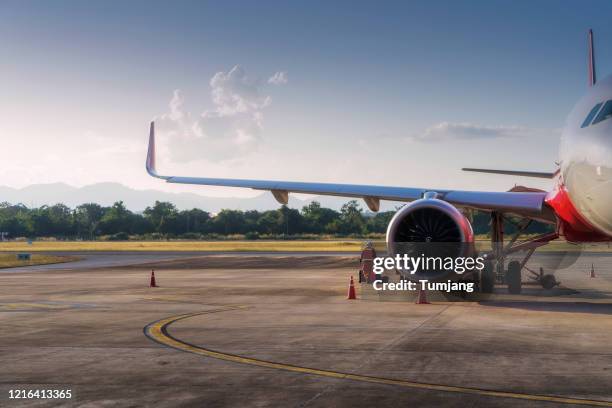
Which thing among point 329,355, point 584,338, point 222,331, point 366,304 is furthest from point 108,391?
point 366,304

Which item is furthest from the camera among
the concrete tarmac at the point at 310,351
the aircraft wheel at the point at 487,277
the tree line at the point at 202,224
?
the tree line at the point at 202,224

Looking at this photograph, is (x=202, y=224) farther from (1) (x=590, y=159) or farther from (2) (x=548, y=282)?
(1) (x=590, y=159)

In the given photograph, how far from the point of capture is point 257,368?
7.93 metres

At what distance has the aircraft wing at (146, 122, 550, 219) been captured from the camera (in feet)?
51.6

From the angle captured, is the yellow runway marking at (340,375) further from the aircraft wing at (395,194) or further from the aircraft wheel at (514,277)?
the aircraft wheel at (514,277)

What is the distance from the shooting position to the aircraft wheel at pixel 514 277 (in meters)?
17.8

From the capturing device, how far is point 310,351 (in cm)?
908

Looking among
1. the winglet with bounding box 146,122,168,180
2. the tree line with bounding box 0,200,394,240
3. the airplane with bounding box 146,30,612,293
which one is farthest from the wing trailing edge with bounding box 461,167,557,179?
the tree line with bounding box 0,200,394,240

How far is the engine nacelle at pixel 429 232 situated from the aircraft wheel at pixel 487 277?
2.50 m

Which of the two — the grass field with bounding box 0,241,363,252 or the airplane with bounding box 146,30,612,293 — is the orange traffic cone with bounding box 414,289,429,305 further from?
the grass field with bounding box 0,241,363,252

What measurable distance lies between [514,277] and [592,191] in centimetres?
776

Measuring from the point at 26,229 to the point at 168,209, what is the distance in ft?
91.8

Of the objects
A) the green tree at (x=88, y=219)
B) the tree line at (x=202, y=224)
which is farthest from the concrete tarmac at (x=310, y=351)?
the green tree at (x=88, y=219)

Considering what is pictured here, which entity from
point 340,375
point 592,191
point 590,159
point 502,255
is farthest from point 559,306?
point 340,375
